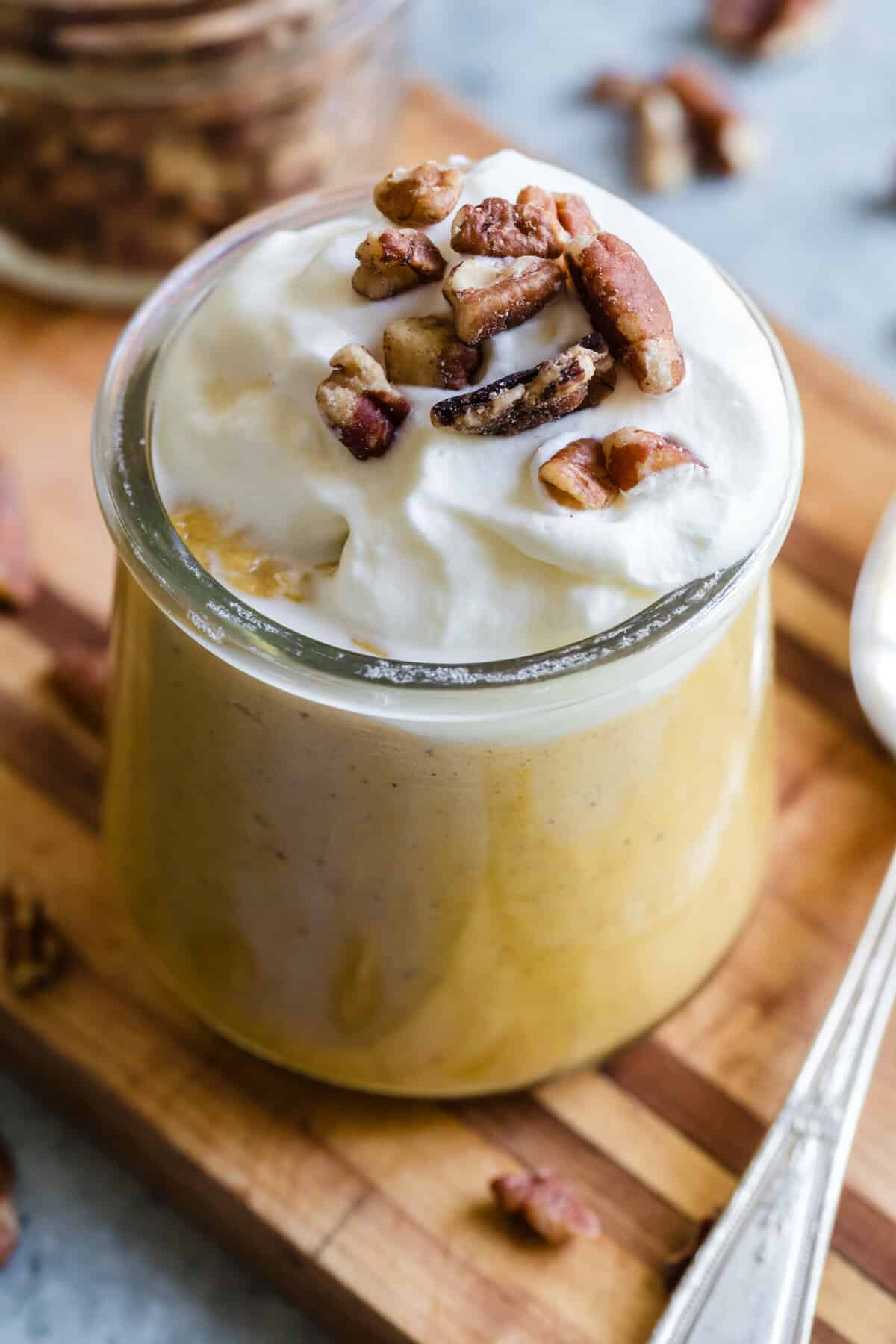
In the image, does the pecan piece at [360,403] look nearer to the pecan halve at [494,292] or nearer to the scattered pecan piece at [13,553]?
the pecan halve at [494,292]

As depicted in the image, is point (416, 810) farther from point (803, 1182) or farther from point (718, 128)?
point (718, 128)

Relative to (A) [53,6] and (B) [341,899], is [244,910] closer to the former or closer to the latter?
(B) [341,899]

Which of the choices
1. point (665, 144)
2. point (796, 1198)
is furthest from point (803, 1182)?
point (665, 144)

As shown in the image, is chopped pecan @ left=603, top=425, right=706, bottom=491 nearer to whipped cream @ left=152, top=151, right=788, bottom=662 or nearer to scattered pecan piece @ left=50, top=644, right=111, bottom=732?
whipped cream @ left=152, top=151, right=788, bottom=662

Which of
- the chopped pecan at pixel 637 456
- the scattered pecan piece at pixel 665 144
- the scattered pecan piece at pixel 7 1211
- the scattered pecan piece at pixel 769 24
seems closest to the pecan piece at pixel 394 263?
the chopped pecan at pixel 637 456

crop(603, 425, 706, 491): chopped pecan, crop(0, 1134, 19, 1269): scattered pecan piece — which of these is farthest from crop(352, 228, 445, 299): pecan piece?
crop(0, 1134, 19, 1269): scattered pecan piece

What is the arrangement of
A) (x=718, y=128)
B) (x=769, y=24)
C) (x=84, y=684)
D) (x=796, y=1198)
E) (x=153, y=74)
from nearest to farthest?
(x=796, y=1198) < (x=84, y=684) < (x=153, y=74) < (x=718, y=128) < (x=769, y=24)
